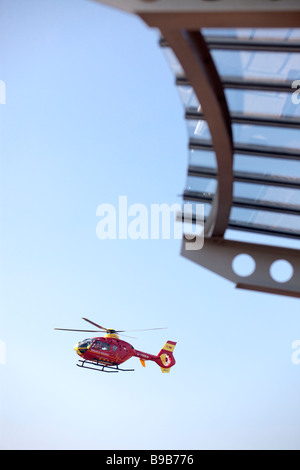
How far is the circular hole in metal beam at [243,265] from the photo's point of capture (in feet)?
32.6

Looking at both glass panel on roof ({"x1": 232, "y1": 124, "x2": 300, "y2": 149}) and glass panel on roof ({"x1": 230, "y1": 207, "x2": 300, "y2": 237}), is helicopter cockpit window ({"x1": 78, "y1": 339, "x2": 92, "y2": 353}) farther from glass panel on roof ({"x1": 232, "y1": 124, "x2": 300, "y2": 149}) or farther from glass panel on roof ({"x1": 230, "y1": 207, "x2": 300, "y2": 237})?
glass panel on roof ({"x1": 232, "y1": 124, "x2": 300, "y2": 149})

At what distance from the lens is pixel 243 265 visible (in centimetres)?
998

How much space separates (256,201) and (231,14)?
5406mm

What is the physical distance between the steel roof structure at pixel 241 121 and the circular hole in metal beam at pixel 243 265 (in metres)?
0.04

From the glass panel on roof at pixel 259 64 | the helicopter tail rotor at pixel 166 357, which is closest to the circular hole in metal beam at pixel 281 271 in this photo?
the glass panel on roof at pixel 259 64

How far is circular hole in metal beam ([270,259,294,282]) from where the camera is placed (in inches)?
386

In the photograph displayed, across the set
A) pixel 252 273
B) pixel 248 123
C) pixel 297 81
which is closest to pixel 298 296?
pixel 252 273

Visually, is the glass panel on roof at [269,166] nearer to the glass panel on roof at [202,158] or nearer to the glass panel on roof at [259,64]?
the glass panel on roof at [202,158]
